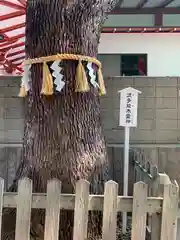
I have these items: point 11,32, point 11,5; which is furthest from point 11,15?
point 11,32

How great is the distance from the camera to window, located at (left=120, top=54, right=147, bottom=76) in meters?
12.0

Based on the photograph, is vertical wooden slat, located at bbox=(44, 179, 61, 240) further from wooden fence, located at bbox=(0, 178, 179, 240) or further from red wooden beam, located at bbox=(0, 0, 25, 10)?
red wooden beam, located at bbox=(0, 0, 25, 10)

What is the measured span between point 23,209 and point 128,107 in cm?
232

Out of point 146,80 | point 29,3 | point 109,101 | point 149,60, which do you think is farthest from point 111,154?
point 149,60

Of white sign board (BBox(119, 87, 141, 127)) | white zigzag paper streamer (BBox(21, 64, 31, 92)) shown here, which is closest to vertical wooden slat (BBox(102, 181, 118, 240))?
white zigzag paper streamer (BBox(21, 64, 31, 92))

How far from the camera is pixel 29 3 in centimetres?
392

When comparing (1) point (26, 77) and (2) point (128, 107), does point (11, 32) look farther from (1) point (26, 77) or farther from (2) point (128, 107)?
(1) point (26, 77)

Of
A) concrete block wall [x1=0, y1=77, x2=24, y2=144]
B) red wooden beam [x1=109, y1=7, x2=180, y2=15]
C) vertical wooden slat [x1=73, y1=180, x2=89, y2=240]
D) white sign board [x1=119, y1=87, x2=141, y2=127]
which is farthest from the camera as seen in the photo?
red wooden beam [x1=109, y1=7, x2=180, y2=15]

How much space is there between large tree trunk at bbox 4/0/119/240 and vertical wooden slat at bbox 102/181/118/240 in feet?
2.11

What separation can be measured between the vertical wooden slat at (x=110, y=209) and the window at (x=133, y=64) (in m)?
9.15

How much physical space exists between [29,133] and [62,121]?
37cm

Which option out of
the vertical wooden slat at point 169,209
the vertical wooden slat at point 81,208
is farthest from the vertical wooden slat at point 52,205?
the vertical wooden slat at point 169,209

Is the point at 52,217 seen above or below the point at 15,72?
below

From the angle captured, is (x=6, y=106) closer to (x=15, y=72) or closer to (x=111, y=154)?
(x=111, y=154)
